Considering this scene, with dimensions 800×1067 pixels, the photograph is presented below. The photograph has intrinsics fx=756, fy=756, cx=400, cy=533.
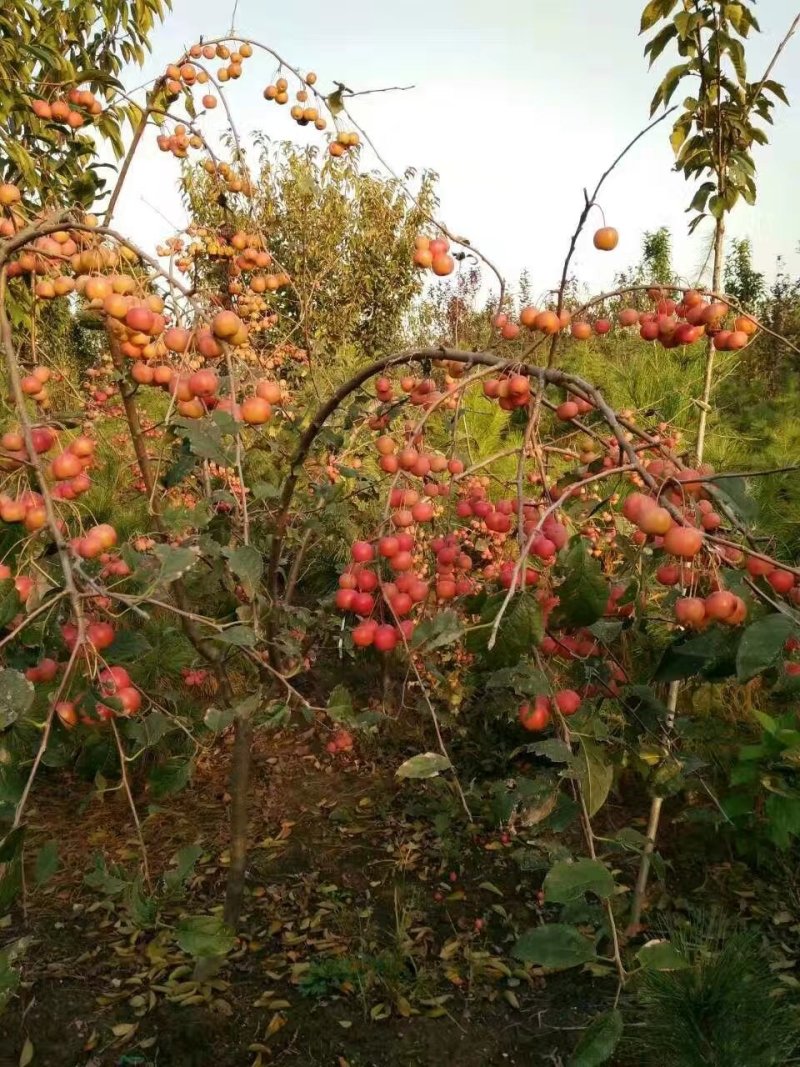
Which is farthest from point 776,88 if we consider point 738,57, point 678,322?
point 678,322

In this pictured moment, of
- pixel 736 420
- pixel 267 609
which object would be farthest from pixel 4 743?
pixel 736 420

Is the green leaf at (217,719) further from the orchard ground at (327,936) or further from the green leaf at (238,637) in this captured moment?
the orchard ground at (327,936)

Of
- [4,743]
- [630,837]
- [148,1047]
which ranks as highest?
[4,743]

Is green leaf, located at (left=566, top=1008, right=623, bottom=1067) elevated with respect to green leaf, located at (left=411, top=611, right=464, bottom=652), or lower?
lower

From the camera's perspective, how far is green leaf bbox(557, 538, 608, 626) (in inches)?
31.7

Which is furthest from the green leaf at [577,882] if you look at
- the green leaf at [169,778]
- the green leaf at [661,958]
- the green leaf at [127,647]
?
the green leaf at [169,778]

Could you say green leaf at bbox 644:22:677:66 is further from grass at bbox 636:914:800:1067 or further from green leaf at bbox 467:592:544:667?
grass at bbox 636:914:800:1067

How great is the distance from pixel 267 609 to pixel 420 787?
1617 mm

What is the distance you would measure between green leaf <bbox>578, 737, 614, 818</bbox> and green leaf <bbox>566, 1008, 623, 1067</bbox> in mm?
204

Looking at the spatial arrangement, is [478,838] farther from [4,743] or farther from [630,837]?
[4,743]

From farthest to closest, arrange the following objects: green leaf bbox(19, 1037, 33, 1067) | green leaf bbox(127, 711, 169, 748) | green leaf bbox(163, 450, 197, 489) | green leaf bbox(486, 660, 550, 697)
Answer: green leaf bbox(19, 1037, 33, 1067) < green leaf bbox(163, 450, 197, 489) < green leaf bbox(127, 711, 169, 748) < green leaf bbox(486, 660, 550, 697)

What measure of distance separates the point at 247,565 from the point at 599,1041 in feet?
2.07

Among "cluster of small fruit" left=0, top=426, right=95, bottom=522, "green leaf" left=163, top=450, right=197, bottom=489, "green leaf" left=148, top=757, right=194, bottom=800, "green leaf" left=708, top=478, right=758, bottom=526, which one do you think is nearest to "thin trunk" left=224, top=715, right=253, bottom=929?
"green leaf" left=148, top=757, right=194, bottom=800

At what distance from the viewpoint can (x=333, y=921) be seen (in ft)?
6.38
